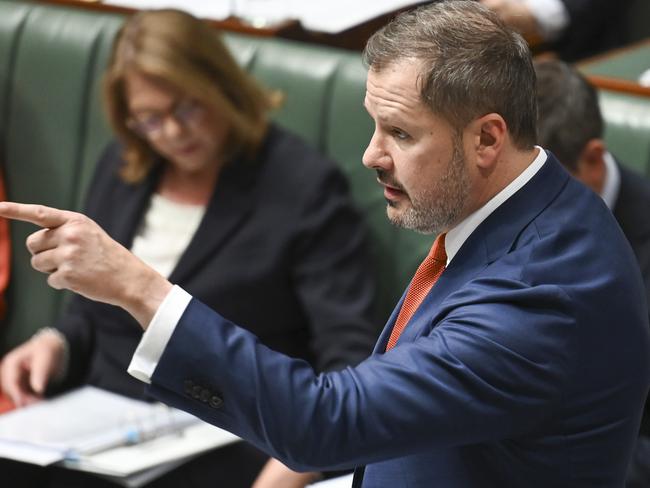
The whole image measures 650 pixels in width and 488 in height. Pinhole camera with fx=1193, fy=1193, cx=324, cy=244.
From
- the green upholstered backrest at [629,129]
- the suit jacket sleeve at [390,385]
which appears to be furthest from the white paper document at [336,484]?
the green upholstered backrest at [629,129]

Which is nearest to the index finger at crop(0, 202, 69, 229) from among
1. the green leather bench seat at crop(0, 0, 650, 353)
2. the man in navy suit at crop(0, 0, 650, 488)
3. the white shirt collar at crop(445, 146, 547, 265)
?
the man in navy suit at crop(0, 0, 650, 488)

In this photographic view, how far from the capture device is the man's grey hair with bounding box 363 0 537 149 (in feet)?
3.84

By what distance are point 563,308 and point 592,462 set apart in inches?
6.8

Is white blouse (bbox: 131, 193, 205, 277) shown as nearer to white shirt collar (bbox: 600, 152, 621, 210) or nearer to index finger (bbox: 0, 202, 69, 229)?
white shirt collar (bbox: 600, 152, 621, 210)

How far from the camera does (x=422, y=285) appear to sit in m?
1.35

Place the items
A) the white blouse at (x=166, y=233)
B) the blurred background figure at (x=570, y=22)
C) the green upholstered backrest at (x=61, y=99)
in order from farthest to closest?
1. the blurred background figure at (x=570, y=22)
2. the green upholstered backrest at (x=61, y=99)
3. the white blouse at (x=166, y=233)

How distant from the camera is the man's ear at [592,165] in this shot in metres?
1.92

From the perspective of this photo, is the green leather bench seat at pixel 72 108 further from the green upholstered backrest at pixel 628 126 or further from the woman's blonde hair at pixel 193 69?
the green upholstered backrest at pixel 628 126

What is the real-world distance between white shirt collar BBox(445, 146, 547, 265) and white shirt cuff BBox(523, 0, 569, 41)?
171cm

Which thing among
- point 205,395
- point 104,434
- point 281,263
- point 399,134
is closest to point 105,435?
point 104,434

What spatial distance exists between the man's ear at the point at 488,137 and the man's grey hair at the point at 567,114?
731 millimetres

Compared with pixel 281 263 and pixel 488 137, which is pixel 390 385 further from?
pixel 281 263

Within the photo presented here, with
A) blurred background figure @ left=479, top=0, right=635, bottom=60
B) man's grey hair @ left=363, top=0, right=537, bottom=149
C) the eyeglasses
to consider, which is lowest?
blurred background figure @ left=479, top=0, right=635, bottom=60

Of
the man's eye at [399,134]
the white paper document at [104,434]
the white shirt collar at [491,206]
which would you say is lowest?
the white paper document at [104,434]
